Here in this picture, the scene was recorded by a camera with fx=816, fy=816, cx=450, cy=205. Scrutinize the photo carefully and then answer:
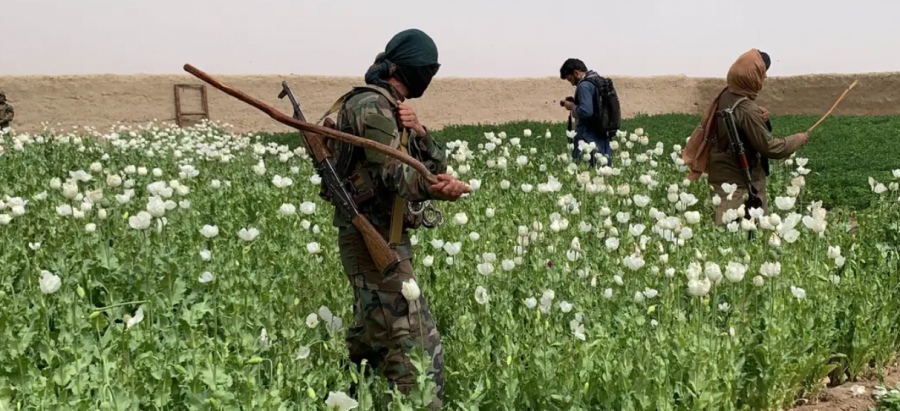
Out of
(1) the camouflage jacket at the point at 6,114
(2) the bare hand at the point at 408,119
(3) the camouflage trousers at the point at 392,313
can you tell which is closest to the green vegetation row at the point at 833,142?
(1) the camouflage jacket at the point at 6,114

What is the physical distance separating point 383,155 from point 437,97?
23162 mm

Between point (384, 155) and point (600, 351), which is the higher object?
point (384, 155)

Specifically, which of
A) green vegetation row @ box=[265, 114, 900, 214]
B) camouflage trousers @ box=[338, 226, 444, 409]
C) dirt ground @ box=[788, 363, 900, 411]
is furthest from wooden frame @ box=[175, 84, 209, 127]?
dirt ground @ box=[788, 363, 900, 411]

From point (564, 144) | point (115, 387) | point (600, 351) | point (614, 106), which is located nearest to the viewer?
point (115, 387)

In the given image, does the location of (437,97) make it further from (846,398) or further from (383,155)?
(383,155)

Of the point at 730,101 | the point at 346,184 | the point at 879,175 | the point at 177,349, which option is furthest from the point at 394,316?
the point at 879,175

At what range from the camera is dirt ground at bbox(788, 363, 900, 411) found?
4250 mm

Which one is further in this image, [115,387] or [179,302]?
[179,302]

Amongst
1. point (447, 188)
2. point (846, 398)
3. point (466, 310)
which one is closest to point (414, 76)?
point (447, 188)

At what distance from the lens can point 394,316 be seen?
11.6ft

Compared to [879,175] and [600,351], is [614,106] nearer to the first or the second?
[879,175]

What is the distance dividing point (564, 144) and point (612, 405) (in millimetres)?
11295

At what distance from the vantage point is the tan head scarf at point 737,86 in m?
6.40

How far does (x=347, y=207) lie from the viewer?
11.3ft
